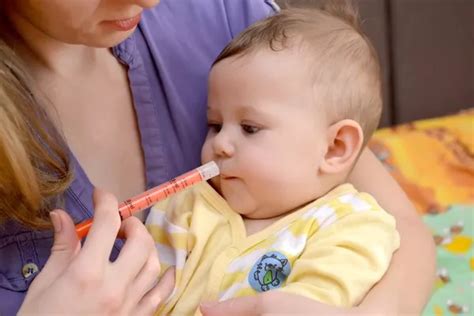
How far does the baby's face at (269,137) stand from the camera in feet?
3.35

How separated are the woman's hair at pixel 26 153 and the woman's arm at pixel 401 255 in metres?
0.42

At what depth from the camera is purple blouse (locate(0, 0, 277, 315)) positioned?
1.03 m

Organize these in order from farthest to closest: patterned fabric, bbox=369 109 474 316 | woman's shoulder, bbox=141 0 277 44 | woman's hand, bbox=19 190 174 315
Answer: patterned fabric, bbox=369 109 474 316
woman's shoulder, bbox=141 0 277 44
woman's hand, bbox=19 190 174 315

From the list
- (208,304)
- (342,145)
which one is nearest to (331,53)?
(342,145)

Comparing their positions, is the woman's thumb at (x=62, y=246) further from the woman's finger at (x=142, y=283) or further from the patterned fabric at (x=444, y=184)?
the patterned fabric at (x=444, y=184)

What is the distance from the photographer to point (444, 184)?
79.7 inches

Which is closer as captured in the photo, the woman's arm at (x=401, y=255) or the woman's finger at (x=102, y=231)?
the woman's finger at (x=102, y=231)

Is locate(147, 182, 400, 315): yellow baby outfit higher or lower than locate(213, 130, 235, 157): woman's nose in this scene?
lower

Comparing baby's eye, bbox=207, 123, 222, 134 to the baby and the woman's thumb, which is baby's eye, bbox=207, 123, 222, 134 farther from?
the woman's thumb

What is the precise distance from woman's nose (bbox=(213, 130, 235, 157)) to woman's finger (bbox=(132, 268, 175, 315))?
0.56ft

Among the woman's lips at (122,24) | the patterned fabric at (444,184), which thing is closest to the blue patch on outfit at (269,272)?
the woman's lips at (122,24)

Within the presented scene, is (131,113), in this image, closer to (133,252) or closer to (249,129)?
(249,129)

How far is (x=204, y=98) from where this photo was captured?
1.16 m

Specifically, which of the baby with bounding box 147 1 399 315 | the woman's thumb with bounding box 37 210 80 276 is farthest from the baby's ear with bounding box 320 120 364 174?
the woman's thumb with bounding box 37 210 80 276
